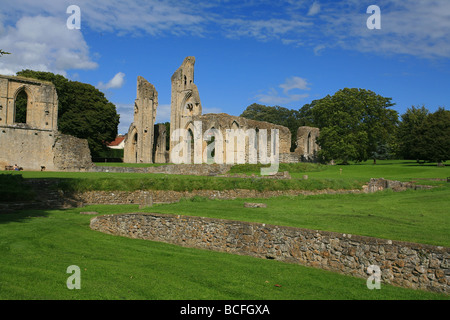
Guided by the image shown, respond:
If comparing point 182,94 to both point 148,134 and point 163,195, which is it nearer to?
point 148,134

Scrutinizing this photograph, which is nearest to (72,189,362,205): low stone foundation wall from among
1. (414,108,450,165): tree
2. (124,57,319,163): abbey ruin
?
(124,57,319,163): abbey ruin

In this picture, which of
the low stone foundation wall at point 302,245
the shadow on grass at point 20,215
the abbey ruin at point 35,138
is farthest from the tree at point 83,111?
the low stone foundation wall at point 302,245

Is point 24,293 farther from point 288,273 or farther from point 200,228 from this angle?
point 200,228

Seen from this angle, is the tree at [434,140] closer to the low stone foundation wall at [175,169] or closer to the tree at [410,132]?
the tree at [410,132]

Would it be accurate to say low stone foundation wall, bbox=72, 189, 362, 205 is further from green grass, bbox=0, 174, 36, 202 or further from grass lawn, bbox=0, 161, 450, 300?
grass lawn, bbox=0, 161, 450, 300

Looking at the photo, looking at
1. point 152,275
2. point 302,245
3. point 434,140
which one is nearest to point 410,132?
point 434,140

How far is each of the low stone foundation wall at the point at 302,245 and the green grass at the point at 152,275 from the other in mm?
288

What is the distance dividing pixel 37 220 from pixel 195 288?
324 inches

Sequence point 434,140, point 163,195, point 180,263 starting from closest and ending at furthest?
1. point 180,263
2. point 163,195
3. point 434,140

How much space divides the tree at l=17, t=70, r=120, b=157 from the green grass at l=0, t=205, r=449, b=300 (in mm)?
42337

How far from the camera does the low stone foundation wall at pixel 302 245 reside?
21.5 feet

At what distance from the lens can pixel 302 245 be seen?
331 inches

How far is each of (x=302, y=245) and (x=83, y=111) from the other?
1921 inches

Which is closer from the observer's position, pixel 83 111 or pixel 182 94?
pixel 83 111
